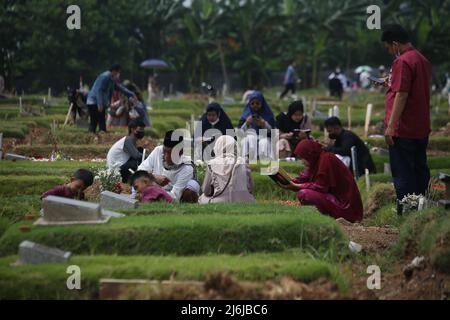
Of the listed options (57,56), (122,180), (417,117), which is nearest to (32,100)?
(57,56)

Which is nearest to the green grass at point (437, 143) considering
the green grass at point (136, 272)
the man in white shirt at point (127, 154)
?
the man in white shirt at point (127, 154)

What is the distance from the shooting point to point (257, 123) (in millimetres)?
18844

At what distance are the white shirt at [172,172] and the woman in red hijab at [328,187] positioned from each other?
1333 mm

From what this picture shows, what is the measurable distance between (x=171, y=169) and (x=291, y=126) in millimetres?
5724

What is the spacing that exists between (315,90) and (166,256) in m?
42.6

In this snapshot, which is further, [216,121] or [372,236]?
[216,121]

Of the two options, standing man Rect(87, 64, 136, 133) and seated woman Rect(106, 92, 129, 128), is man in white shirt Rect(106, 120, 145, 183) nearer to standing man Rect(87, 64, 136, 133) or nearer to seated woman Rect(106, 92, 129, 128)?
standing man Rect(87, 64, 136, 133)

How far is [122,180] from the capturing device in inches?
578

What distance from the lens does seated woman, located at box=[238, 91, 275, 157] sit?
A: 61.2 feet

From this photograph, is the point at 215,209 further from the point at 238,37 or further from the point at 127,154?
the point at 238,37

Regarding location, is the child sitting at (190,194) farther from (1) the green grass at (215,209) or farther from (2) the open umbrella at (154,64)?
(2) the open umbrella at (154,64)

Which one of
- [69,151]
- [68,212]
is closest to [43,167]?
[69,151]

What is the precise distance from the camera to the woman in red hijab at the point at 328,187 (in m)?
12.3
